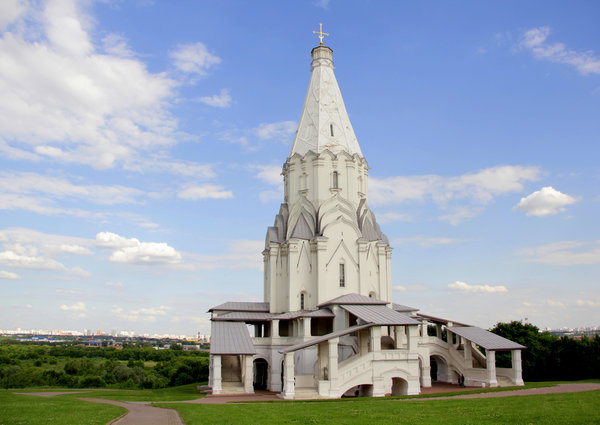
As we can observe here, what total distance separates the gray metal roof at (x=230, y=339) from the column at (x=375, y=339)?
6349 mm

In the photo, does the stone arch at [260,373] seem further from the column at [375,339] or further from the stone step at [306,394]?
the column at [375,339]

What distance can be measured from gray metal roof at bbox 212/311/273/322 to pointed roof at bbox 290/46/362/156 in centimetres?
1168

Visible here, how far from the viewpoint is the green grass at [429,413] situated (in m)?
13.3

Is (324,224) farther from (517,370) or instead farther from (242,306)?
(517,370)

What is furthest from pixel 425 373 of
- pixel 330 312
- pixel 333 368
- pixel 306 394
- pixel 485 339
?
pixel 306 394

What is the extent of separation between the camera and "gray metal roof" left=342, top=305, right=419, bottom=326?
24.5 metres

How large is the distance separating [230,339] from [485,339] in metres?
14.6

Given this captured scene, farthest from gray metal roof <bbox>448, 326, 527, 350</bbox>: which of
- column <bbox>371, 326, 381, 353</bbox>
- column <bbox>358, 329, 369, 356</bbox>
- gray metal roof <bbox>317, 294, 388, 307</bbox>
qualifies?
column <bbox>371, 326, 381, 353</bbox>

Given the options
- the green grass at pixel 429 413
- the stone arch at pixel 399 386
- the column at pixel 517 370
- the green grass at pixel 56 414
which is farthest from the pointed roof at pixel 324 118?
the green grass at pixel 56 414

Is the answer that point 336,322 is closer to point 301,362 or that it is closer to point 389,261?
point 301,362

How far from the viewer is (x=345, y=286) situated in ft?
105

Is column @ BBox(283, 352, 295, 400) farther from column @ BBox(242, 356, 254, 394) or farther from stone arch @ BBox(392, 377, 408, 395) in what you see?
stone arch @ BBox(392, 377, 408, 395)

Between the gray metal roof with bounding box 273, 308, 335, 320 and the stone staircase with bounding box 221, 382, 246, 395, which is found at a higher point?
the gray metal roof with bounding box 273, 308, 335, 320

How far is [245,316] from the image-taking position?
31531 mm
